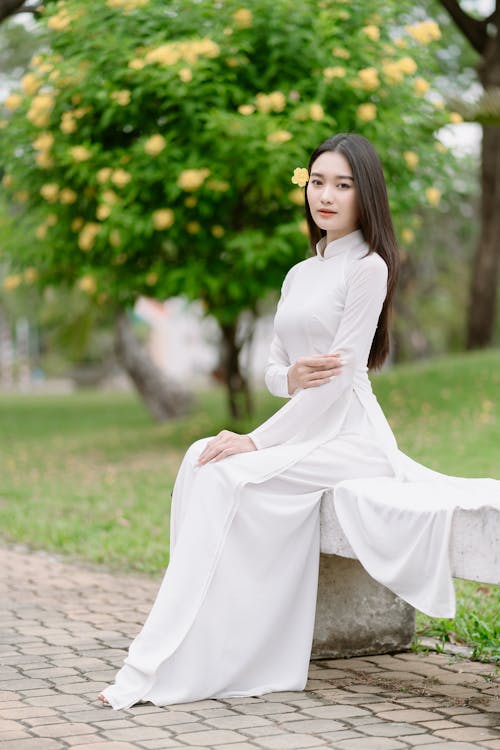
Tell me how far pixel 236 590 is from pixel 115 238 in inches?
271

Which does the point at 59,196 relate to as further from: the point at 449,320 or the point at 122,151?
the point at 449,320

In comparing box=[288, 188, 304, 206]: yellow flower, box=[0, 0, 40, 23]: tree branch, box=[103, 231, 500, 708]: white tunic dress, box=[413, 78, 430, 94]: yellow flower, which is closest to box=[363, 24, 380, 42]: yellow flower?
box=[413, 78, 430, 94]: yellow flower

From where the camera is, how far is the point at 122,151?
10.8 metres

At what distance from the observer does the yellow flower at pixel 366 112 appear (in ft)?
33.8

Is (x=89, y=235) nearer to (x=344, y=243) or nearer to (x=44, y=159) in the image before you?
(x=44, y=159)

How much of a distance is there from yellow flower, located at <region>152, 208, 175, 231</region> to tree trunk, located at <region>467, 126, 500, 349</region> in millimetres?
6704

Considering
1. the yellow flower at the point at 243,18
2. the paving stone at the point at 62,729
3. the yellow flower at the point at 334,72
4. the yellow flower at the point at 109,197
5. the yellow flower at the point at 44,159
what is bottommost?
the paving stone at the point at 62,729

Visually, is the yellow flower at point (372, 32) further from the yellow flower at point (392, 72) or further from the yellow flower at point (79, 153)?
the yellow flower at point (79, 153)

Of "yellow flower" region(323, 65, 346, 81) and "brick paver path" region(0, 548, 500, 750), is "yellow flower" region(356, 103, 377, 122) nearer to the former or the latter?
"yellow flower" region(323, 65, 346, 81)

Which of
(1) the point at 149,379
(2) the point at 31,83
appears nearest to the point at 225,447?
(2) the point at 31,83

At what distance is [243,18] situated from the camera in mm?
10430

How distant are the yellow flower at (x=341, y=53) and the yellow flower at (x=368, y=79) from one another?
230 mm

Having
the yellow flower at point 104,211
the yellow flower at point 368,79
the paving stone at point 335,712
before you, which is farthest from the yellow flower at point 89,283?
the paving stone at point 335,712

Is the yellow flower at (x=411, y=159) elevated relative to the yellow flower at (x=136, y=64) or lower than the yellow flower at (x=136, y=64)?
lower
